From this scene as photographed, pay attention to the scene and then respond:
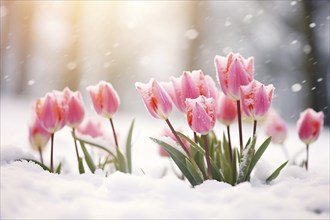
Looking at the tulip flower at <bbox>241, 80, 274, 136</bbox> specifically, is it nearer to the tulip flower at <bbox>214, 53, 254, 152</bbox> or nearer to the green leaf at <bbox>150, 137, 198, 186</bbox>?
the tulip flower at <bbox>214, 53, 254, 152</bbox>

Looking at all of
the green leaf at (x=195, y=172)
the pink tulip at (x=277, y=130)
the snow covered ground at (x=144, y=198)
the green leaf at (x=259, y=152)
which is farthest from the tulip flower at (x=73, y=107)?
the pink tulip at (x=277, y=130)

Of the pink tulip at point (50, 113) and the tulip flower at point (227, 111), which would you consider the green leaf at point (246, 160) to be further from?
the pink tulip at point (50, 113)

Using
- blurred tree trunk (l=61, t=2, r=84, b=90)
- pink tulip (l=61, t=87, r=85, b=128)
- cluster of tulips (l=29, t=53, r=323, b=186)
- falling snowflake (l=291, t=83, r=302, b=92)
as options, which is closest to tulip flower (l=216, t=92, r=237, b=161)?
cluster of tulips (l=29, t=53, r=323, b=186)

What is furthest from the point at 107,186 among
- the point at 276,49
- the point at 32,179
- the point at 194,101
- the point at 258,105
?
the point at 276,49

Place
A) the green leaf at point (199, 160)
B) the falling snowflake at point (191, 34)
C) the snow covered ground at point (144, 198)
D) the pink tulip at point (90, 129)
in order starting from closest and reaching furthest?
1. the snow covered ground at point (144, 198)
2. the green leaf at point (199, 160)
3. the pink tulip at point (90, 129)
4. the falling snowflake at point (191, 34)

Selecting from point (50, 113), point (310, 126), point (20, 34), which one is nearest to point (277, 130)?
point (310, 126)
